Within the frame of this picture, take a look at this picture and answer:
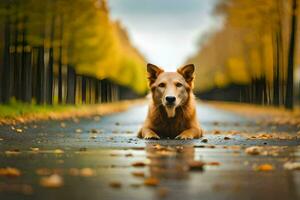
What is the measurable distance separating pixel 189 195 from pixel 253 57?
203ft

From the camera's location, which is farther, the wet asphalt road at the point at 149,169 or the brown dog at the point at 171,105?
the brown dog at the point at 171,105

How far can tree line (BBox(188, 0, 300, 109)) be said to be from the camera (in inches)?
1809

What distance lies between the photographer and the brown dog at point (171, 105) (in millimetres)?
17484

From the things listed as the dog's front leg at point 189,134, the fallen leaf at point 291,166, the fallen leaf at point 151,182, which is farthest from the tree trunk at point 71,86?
the fallen leaf at point 151,182

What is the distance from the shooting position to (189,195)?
27.6 ft

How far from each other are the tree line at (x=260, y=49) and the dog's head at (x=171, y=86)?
25929 millimetres

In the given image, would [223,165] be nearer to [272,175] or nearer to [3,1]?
[272,175]

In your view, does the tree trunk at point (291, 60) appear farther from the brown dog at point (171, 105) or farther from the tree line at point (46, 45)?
the brown dog at point (171, 105)

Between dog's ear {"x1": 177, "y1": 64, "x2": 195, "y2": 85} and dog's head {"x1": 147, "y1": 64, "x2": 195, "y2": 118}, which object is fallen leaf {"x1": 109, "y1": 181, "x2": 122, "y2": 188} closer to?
dog's head {"x1": 147, "y1": 64, "x2": 195, "y2": 118}

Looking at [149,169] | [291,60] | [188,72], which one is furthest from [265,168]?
[291,60]

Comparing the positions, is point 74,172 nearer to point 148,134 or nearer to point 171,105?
point 171,105

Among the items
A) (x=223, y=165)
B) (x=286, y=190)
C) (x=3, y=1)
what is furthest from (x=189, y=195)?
(x=3, y=1)

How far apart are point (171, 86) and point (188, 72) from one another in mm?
794

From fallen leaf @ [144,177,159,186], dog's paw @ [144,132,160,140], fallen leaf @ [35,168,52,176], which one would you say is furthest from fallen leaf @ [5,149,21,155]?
fallen leaf @ [144,177,159,186]
